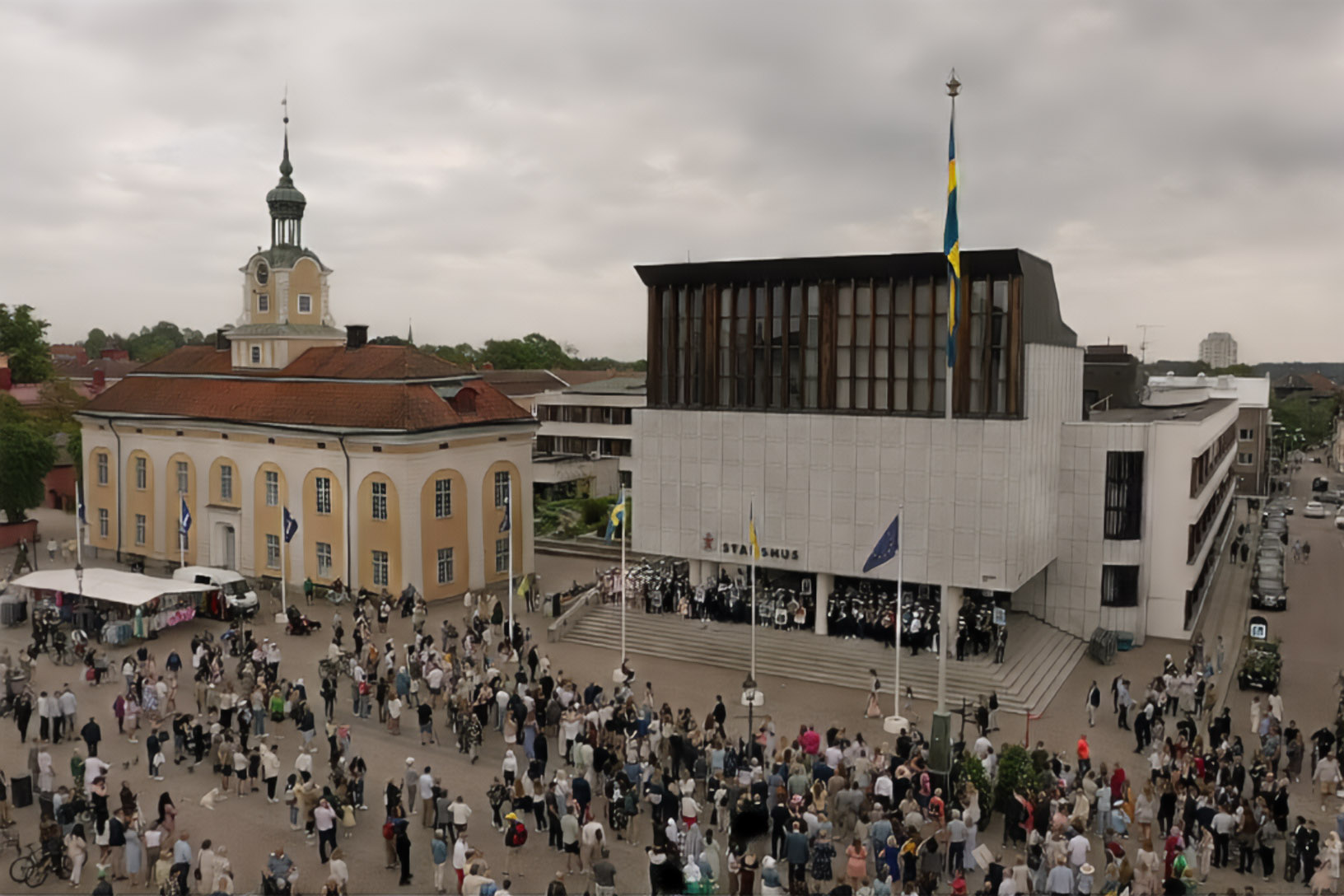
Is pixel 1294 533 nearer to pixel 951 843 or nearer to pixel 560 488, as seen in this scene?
pixel 560 488

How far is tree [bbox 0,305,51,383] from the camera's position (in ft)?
273

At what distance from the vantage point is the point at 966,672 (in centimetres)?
3109

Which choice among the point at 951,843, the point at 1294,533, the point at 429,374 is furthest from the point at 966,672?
the point at 1294,533

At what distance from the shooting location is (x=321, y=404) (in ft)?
146

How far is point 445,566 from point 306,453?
24.2 feet

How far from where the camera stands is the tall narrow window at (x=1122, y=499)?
121 ft

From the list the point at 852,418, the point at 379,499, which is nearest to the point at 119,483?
the point at 379,499

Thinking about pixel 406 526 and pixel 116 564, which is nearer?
pixel 406 526

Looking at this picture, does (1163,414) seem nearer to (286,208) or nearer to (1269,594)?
(1269,594)

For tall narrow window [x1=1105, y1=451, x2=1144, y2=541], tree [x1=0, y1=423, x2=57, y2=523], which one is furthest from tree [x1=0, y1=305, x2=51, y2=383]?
tall narrow window [x1=1105, y1=451, x2=1144, y2=541]

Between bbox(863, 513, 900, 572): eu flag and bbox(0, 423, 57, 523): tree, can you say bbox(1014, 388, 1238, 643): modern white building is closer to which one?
bbox(863, 513, 900, 572): eu flag

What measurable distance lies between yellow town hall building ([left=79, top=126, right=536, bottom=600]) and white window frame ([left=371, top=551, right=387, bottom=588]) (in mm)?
58

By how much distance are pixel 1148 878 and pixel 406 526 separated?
3025cm

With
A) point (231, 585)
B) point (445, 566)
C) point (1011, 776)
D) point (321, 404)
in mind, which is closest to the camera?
point (1011, 776)
